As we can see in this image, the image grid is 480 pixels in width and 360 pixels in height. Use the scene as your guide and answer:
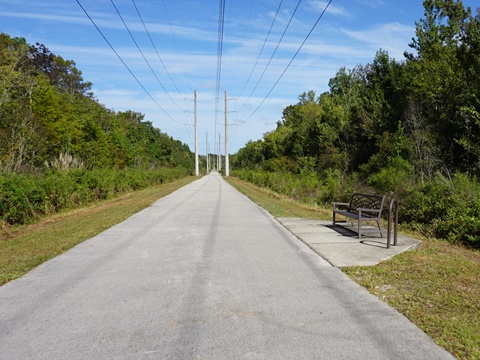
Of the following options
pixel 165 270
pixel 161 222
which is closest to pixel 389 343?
pixel 165 270

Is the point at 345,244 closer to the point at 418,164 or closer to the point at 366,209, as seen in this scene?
the point at 366,209

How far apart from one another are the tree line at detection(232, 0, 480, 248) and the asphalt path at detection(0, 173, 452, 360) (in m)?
5.93

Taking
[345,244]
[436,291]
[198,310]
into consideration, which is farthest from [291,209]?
[198,310]

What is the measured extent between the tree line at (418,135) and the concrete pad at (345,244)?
240cm

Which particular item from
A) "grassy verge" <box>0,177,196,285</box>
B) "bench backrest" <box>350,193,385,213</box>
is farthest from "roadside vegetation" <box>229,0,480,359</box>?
"grassy verge" <box>0,177,196,285</box>

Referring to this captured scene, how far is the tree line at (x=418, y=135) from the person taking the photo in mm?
11289

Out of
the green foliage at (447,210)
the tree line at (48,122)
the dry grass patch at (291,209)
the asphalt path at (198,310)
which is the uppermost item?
the tree line at (48,122)

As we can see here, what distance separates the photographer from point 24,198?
39.8ft

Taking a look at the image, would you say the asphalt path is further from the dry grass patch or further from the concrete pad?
the dry grass patch

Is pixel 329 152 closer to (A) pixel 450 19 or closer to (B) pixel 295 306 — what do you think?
(A) pixel 450 19

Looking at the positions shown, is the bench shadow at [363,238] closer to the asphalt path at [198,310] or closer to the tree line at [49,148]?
the asphalt path at [198,310]

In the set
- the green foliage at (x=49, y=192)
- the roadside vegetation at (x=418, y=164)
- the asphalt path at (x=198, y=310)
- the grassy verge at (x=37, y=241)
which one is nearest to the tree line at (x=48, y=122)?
the green foliage at (x=49, y=192)

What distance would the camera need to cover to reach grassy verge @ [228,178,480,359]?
3725mm

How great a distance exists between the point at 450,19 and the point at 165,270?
3953 centimetres
